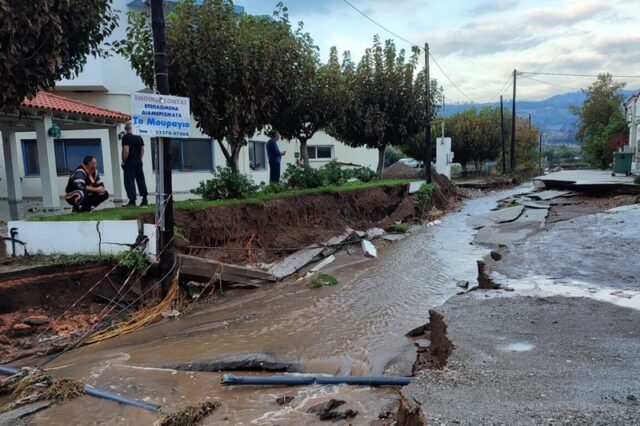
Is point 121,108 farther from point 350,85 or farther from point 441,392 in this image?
point 441,392

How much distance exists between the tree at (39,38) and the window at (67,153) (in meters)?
11.0

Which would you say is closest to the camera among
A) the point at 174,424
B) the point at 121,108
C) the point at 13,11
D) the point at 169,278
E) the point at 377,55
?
the point at 174,424

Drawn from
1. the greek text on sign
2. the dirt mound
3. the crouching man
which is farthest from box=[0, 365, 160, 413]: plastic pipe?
the crouching man

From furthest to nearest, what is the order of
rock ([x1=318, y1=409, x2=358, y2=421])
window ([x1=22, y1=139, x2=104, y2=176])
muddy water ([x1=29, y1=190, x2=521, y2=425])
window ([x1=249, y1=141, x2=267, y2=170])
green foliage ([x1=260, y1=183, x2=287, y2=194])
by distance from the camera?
1. window ([x1=249, y1=141, x2=267, y2=170])
2. window ([x1=22, y1=139, x2=104, y2=176])
3. green foliage ([x1=260, y1=183, x2=287, y2=194])
4. muddy water ([x1=29, y1=190, x2=521, y2=425])
5. rock ([x1=318, y1=409, x2=358, y2=421])

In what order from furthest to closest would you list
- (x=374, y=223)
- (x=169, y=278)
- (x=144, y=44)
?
(x=374, y=223), (x=144, y=44), (x=169, y=278)

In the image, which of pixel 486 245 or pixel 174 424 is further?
pixel 486 245

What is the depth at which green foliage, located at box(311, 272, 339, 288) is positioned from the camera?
9219mm

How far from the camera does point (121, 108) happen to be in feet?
58.8

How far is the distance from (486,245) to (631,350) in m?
8.34

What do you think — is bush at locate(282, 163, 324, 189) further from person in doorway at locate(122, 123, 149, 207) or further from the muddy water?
person in doorway at locate(122, 123, 149, 207)

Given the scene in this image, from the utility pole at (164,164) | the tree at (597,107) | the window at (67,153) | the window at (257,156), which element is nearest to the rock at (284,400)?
the utility pole at (164,164)

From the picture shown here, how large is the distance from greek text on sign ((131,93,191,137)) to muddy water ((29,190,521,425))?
2.97 meters

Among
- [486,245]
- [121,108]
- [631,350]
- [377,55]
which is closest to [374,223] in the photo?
[486,245]

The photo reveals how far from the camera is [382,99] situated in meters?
20.4
